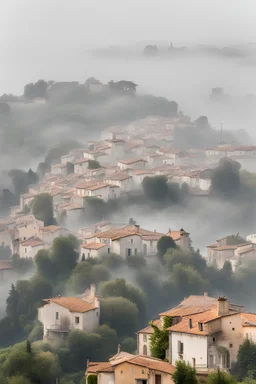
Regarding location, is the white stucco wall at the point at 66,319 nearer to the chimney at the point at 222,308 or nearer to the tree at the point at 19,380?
the tree at the point at 19,380

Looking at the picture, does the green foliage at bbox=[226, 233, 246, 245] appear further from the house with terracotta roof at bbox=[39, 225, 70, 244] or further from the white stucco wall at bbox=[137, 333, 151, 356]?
the white stucco wall at bbox=[137, 333, 151, 356]

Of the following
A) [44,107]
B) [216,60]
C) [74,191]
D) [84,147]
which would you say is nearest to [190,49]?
[216,60]

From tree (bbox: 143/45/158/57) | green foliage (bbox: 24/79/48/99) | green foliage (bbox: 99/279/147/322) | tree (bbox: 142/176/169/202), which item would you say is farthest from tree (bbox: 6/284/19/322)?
tree (bbox: 143/45/158/57)

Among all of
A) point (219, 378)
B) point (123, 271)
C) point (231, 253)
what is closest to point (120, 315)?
point (123, 271)

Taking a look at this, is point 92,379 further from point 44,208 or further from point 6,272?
point 44,208

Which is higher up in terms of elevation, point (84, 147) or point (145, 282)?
point (84, 147)

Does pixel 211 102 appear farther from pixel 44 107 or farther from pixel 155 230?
pixel 155 230
